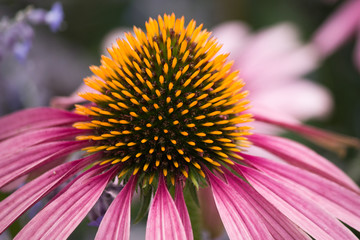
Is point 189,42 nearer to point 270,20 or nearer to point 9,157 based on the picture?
point 9,157

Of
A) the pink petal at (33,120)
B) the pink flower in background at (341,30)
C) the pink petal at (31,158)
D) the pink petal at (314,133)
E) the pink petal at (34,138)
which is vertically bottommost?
the pink petal at (314,133)

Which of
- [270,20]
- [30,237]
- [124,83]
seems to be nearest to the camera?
[30,237]

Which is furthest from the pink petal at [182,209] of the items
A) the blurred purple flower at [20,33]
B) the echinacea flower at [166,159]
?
the blurred purple flower at [20,33]

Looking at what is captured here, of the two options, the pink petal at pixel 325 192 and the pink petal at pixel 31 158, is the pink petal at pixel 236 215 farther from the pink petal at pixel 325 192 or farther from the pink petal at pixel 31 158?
the pink petal at pixel 31 158

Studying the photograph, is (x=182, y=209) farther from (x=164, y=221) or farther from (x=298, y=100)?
(x=298, y=100)

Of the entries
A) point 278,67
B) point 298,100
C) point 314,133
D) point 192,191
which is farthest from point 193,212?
point 278,67

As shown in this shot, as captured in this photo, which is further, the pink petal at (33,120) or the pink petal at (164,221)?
the pink petal at (33,120)

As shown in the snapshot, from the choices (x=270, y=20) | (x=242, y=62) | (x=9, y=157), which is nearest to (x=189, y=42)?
(x=9, y=157)
